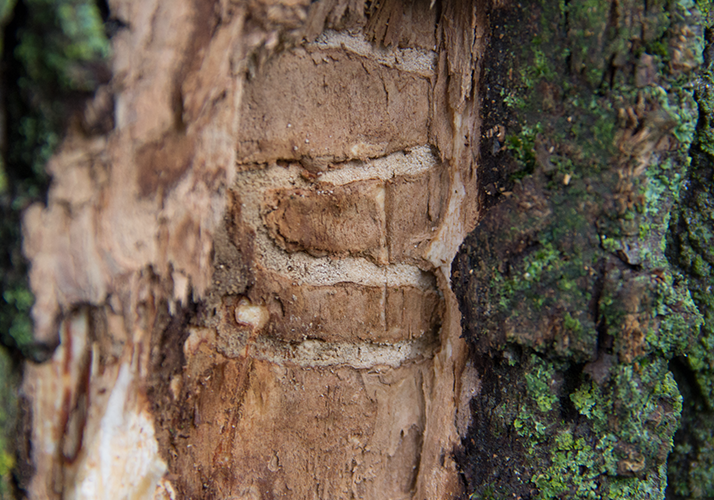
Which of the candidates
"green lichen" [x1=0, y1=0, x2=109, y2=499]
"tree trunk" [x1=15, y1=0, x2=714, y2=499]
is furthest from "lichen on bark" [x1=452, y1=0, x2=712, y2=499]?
"green lichen" [x1=0, y1=0, x2=109, y2=499]

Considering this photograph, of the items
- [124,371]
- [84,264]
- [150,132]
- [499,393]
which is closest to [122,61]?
[150,132]

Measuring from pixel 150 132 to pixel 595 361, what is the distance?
2.25 ft

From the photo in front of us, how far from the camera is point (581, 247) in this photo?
2.23 feet

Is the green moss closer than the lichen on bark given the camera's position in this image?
Yes

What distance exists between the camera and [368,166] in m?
0.76

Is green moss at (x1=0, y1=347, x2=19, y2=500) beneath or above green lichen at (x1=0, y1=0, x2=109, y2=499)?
beneath

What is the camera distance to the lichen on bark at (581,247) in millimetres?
661

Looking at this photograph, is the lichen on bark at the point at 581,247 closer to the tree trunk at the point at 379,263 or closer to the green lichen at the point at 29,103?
the tree trunk at the point at 379,263

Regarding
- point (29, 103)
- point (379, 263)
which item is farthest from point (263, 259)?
point (29, 103)

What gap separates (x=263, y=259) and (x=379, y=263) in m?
0.20

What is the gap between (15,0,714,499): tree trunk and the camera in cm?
56

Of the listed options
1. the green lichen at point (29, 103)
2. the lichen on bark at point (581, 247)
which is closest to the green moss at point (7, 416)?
the green lichen at point (29, 103)

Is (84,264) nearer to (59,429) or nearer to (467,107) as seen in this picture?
(59,429)

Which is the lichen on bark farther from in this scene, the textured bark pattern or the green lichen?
the green lichen
